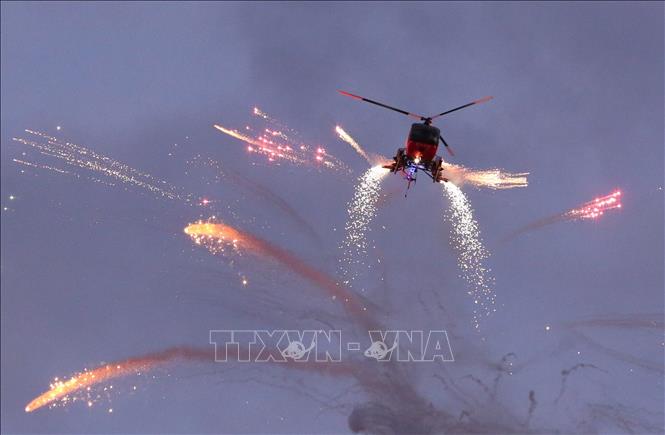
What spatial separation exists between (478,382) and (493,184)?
2747 centimetres

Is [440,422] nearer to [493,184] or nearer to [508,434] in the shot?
[508,434]

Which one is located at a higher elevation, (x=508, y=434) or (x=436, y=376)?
(x=436, y=376)

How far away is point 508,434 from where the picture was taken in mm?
67688

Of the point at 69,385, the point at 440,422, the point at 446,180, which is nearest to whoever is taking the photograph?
the point at 69,385

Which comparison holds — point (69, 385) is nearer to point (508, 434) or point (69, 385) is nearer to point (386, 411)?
point (386, 411)

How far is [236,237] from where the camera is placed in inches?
2084

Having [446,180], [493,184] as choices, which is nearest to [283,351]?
[446,180]

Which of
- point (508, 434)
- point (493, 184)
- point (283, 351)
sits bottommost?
point (508, 434)

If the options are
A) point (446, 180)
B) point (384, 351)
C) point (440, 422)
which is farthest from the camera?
point (440, 422)

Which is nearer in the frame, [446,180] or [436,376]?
[446,180]

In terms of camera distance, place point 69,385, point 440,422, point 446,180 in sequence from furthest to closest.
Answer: point 440,422, point 446,180, point 69,385

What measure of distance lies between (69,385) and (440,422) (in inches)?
1812

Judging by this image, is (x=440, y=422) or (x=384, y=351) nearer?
(x=384, y=351)

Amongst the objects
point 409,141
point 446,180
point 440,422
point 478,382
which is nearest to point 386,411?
point 440,422
